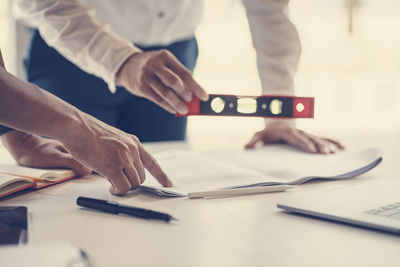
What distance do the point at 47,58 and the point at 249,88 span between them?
11.3 feet

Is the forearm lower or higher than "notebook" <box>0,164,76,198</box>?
higher

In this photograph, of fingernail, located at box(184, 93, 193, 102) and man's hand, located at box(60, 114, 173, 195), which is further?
fingernail, located at box(184, 93, 193, 102)

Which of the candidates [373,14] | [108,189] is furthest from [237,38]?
[108,189]

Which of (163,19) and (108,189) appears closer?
(108,189)

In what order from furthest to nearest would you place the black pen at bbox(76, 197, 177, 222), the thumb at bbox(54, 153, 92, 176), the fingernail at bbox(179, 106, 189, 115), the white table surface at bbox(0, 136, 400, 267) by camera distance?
the fingernail at bbox(179, 106, 189, 115) < the thumb at bbox(54, 153, 92, 176) < the black pen at bbox(76, 197, 177, 222) < the white table surface at bbox(0, 136, 400, 267)

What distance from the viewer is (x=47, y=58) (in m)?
1.39

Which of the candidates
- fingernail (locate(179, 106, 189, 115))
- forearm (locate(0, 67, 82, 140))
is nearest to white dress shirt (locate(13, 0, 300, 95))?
fingernail (locate(179, 106, 189, 115))

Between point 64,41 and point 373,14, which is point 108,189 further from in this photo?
point 373,14

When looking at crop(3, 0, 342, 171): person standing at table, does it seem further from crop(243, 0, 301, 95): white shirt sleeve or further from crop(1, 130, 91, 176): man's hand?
crop(1, 130, 91, 176): man's hand

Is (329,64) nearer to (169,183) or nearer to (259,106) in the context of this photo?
(259,106)

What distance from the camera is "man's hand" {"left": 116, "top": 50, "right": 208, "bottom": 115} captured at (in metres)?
1.00

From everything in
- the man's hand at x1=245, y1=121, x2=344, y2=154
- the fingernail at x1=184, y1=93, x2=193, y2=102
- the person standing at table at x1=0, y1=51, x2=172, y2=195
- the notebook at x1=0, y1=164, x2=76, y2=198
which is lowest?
the notebook at x1=0, y1=164, x2=76, y2=198

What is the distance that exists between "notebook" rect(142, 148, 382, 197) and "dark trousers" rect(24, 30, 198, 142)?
377mm

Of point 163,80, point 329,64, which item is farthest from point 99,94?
point 329,64
